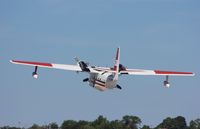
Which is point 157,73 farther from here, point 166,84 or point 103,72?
point 103,72

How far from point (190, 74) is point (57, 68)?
74.4ft

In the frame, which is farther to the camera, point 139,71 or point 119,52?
point 139,71

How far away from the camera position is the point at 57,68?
528ft

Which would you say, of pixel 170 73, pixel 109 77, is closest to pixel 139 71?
pixel 170 73

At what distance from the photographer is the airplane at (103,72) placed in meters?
149

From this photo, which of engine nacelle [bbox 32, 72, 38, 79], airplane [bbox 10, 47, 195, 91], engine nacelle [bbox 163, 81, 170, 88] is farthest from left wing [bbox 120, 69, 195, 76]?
engine nacelle [bbox 32, 72, 38, 79]

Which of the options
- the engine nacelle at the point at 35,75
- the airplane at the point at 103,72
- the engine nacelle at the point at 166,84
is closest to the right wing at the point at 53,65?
the airplane at the point at 103,72

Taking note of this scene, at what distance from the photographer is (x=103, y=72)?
15162cm

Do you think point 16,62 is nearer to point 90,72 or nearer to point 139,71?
point 90,72

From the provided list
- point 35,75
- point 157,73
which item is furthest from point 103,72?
point 157,73

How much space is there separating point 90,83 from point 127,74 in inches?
263

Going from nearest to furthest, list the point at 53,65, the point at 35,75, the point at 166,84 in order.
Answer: the point at 35,75 → the point at 166,84 → the point at 53,65

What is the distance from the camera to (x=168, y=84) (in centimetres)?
15488

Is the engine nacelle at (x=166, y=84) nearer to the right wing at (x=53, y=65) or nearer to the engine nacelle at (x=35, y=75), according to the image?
the right wing at (x=53, y=65)
